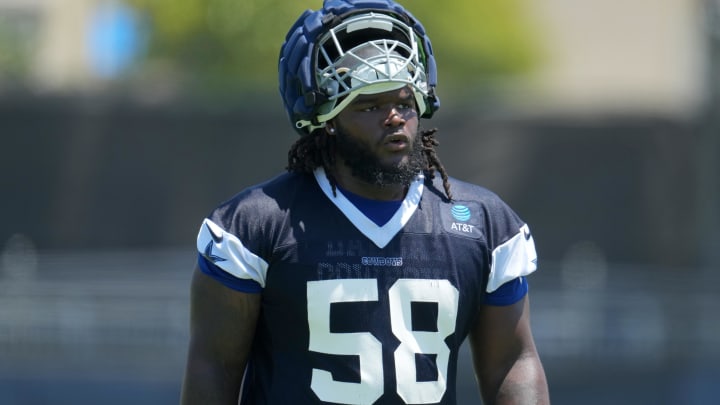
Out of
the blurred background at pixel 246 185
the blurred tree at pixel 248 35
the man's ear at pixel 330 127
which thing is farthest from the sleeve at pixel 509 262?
the blurred tree at pixel 248 35

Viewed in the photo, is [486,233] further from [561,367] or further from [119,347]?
[119,347]

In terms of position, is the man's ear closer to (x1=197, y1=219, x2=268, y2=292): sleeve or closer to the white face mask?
the white face mask

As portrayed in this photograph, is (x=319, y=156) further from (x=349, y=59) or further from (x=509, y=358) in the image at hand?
(x=509, y=358)

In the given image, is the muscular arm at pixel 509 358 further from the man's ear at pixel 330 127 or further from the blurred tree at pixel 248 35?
the blurred tree at pixel 248 35

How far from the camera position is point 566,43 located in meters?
31.7

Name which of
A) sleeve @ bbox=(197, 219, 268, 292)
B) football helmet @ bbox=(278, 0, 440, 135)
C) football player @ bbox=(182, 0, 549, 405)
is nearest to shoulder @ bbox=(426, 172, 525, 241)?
football player @ bbox=(182, 0, 549, 405)

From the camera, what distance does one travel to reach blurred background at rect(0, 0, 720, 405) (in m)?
8.29

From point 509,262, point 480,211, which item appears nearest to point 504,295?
point 509,262

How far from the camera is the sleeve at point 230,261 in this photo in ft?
9.72

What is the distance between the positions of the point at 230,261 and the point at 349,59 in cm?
57

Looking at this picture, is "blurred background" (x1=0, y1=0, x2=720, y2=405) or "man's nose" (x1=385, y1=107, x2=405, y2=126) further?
"blurred background" (x1=0, y1=0, x2=720, y2=405)

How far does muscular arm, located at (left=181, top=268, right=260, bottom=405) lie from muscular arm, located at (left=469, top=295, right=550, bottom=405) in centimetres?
59

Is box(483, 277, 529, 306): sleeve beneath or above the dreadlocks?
beneath

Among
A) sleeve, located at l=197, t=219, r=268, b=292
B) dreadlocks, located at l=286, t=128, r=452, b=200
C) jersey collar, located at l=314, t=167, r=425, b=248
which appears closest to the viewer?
sleeve, located at l=197, t=219, r=268, b=292
